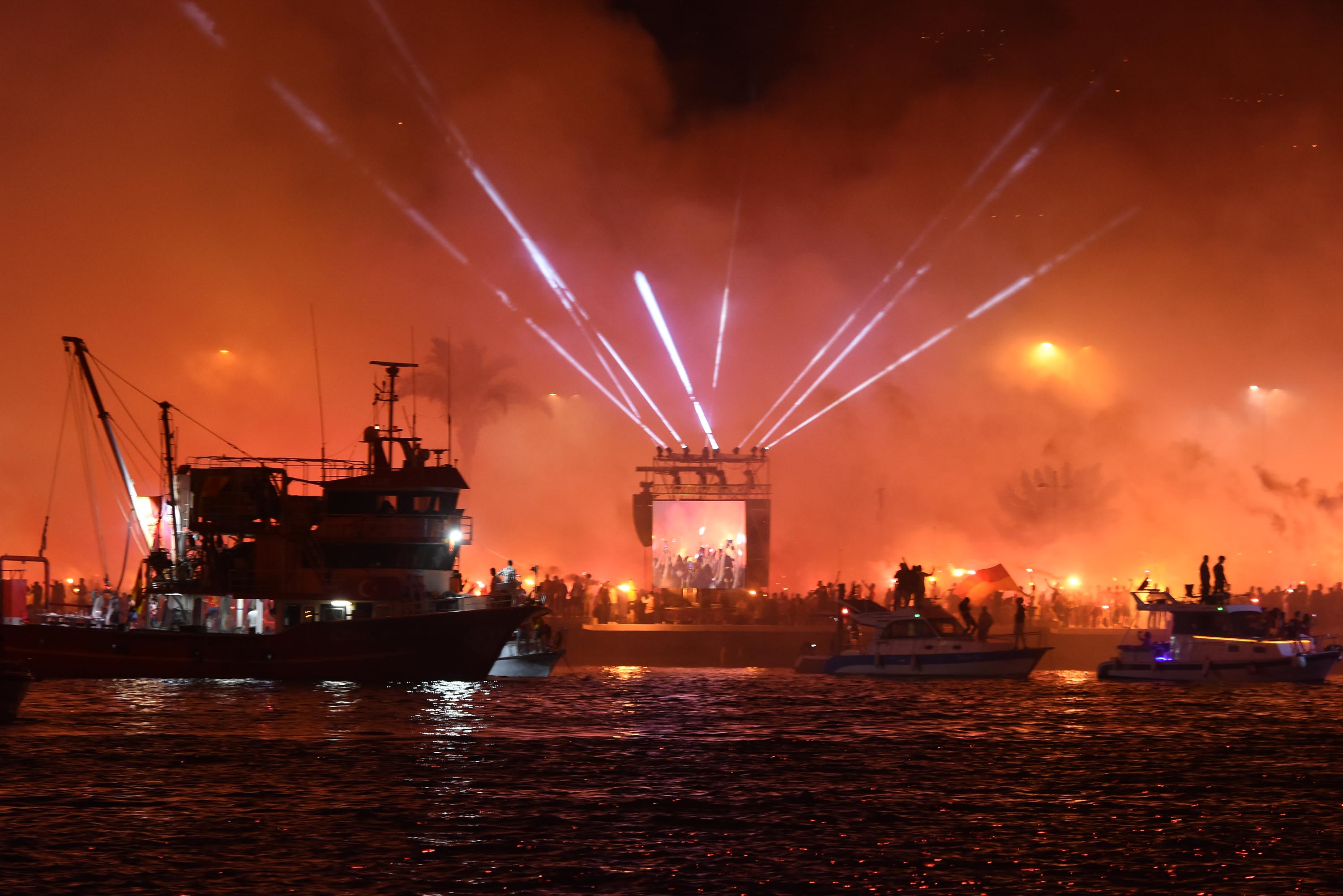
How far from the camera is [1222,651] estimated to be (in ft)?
170

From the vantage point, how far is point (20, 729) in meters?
33.2

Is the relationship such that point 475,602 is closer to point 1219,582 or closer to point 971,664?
point 971,664

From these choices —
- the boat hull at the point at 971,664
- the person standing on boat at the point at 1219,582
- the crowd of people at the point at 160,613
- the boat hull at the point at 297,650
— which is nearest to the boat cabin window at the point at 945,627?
the boat hull at the point at 971,664

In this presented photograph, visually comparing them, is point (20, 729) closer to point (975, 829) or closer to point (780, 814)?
point (780, 814)

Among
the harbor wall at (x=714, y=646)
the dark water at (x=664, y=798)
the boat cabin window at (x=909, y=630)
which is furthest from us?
the harbor wall at (x=714, y=646)

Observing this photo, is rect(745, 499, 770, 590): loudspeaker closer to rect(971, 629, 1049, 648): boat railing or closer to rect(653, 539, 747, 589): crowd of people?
rect(653, 539, 747, 589): crowd of people

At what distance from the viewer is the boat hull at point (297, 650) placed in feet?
160

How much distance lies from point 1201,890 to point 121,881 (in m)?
13.4

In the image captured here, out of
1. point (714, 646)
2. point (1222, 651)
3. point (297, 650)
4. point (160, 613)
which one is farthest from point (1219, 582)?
point (160, 613)

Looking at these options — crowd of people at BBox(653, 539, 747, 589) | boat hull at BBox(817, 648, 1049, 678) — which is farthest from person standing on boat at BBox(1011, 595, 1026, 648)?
crowd of people at BBox(653, 539, 747, 589)

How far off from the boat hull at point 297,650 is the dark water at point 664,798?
694 centimetres

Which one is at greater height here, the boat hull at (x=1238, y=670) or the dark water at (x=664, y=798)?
the dark water at (x=664, y=798)

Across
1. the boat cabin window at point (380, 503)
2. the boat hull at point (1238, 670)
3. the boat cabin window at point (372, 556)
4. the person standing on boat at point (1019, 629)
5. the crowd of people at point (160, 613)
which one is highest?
the boat cabin window at point (380, 503)

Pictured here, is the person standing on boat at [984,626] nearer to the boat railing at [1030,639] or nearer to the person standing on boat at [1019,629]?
the boat railing at [1030,639]
